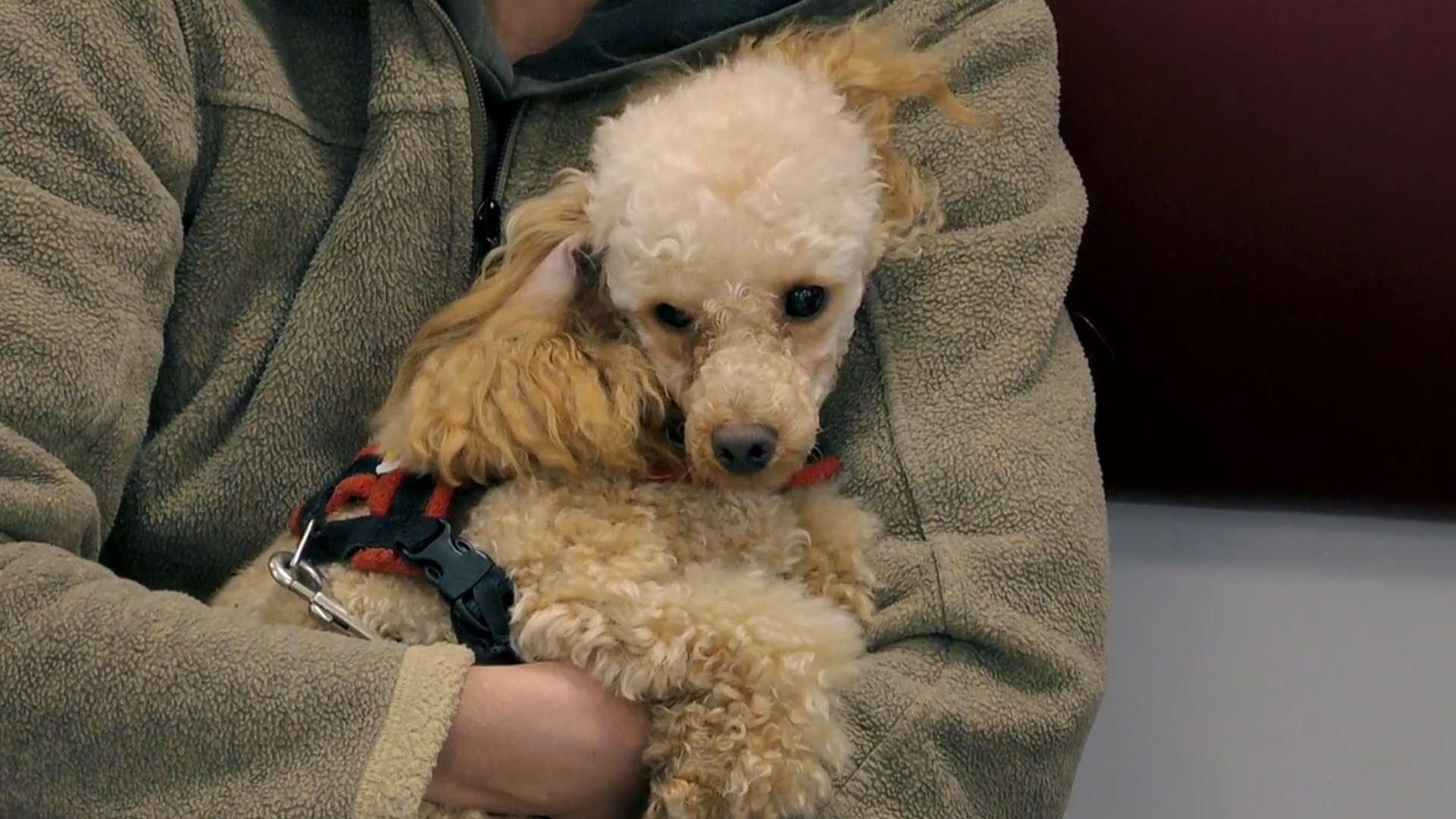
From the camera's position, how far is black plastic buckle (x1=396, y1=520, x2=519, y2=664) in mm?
718

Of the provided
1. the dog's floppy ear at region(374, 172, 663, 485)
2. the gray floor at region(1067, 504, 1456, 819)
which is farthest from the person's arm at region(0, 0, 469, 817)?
the gray floor at region(1067, 504, 1456, 819)

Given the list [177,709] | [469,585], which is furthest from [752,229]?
[177,709]

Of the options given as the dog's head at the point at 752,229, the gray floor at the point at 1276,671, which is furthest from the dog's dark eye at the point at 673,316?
the gray floor at the point at 1276,671

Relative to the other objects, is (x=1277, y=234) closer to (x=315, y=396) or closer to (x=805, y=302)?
(x=805, y=302)

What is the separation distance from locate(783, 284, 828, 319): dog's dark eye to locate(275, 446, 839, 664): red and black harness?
101mm

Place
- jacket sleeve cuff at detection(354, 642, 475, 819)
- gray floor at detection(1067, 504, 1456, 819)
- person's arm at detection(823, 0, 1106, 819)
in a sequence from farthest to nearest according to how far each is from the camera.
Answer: gray floor at detection(1067, 504, 1456, 819) → person's arm at detection(823, 0, 1106, 819) → jacket sleeve cuff at detection(354, 642, 475, 819)

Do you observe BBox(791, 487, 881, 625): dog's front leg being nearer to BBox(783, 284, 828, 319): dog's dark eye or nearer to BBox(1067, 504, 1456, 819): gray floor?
BBox(783, 284, 828, 319): dog's dark eye

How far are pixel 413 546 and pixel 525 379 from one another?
11 centimetres

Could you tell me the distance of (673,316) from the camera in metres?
0.76

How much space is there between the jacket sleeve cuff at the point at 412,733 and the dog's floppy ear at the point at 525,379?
0.11 metres

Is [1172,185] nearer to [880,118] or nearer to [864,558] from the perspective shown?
[880,118]

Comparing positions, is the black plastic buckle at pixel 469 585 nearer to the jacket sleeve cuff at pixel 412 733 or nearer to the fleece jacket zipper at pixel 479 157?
the jacket sleeve cuff at pixel 412 733

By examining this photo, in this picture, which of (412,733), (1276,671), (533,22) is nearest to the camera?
(412,733)

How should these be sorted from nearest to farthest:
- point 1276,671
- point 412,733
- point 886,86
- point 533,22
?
1. point 412,733
2. point 886,86
3. point 533,22
4. point 1276,671
